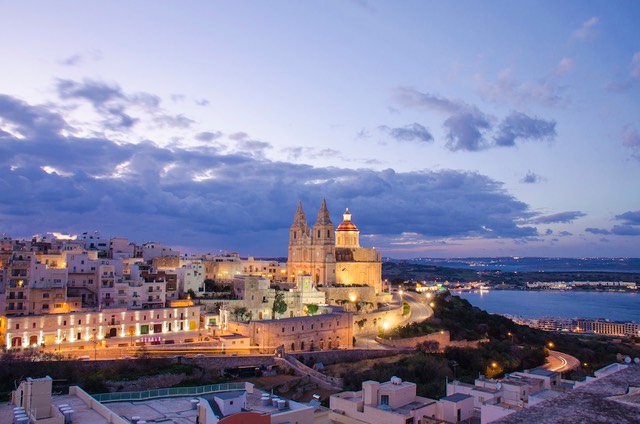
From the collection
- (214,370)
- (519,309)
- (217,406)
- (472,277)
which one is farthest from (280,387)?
(472,277)

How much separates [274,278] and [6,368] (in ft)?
91.9

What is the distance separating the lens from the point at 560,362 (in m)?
37.6

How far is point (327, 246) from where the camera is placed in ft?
149

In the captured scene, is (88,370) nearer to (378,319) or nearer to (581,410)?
(378,319)

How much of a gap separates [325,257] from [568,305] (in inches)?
3055

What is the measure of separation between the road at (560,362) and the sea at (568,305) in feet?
149

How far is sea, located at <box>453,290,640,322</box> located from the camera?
8850 centimetres

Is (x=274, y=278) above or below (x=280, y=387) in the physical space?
above

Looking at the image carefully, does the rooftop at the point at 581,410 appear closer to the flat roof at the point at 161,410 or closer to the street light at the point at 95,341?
the flat roof at the point at 161,410

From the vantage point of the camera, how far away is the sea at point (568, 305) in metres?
88.5

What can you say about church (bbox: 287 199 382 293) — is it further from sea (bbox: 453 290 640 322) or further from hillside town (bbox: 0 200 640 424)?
sea (bbox: 453 290 640 322)

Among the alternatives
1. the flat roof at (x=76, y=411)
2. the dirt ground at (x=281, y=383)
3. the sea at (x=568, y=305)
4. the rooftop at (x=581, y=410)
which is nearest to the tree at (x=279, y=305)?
the dirt ground at (x=281, y=383)

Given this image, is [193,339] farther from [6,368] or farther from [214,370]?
[6,368]

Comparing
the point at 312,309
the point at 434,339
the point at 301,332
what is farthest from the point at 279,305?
the point at 434,339
